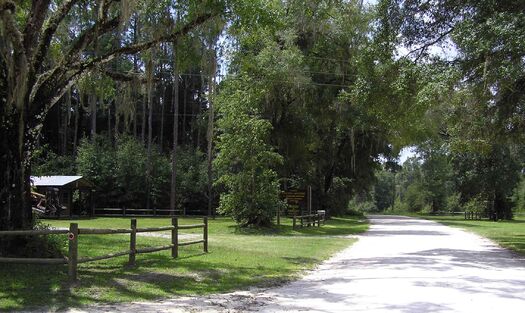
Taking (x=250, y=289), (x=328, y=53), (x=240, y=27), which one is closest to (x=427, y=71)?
(x=240, y=27)

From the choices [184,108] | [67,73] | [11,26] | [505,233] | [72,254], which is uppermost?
[184,108]

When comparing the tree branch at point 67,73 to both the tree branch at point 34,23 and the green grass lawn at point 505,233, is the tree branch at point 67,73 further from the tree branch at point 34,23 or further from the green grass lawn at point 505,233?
the green grass lawn at point 505,233

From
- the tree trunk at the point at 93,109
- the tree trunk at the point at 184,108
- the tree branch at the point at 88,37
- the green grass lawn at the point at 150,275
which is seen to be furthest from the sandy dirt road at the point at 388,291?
the tree trunk at the point at 184,108

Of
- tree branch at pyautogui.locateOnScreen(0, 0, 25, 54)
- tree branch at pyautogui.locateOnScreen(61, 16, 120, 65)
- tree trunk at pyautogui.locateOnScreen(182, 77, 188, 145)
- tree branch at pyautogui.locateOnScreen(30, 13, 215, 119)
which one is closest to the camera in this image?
tree branch at pyautogui.locateOnScreen(0, 0, 25, 54)

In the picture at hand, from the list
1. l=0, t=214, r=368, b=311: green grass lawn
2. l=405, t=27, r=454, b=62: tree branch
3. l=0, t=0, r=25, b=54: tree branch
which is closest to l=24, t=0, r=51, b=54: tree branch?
l=0, t=0, r=25, b=54: tree branch

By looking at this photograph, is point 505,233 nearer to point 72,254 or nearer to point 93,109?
point 93,109

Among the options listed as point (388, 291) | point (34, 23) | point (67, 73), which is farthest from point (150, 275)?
point (34, 23)

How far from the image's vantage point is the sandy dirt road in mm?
7695

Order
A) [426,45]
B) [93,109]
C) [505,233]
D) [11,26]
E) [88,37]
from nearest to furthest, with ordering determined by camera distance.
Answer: [11,26], [88,37], [426,45], [505,233], [93,109]

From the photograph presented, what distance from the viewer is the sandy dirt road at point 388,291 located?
7.70m

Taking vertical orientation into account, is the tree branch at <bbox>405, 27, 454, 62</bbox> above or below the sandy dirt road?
above

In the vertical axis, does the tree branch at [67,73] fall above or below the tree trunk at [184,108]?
below

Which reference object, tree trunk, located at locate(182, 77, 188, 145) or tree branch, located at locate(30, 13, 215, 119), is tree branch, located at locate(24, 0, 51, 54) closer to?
tree branch, located at locate(30, 13, 215, 119)

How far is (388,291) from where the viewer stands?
912 cm
